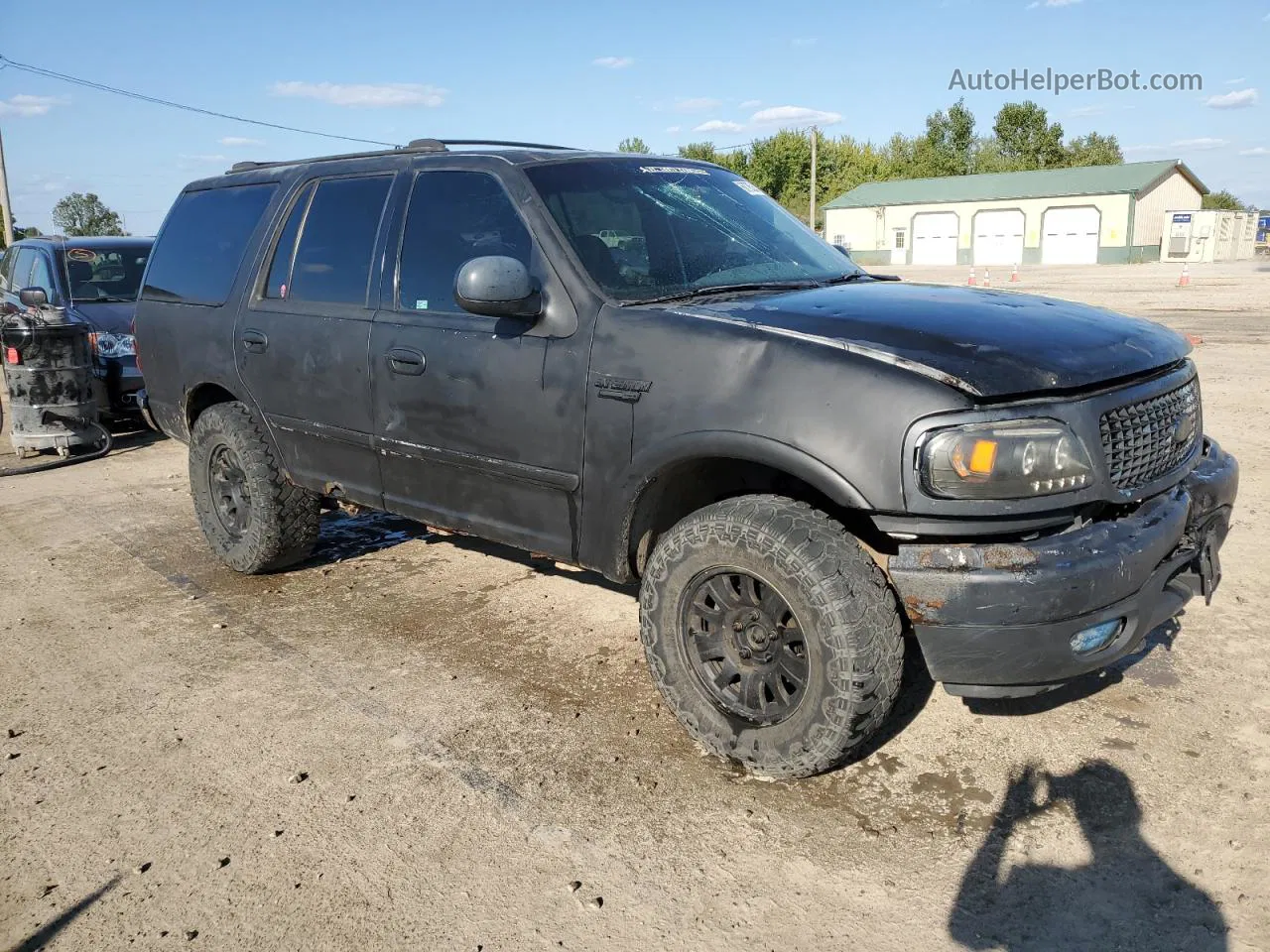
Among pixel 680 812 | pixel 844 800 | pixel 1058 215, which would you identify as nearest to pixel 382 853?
pixel 680 812

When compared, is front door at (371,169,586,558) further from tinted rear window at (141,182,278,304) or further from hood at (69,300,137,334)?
hood at (69,300,137,334)

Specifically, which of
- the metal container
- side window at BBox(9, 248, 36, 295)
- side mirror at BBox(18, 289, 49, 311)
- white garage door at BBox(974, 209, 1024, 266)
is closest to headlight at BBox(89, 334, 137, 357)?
the metal container

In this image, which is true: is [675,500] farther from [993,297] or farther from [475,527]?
[993,297]

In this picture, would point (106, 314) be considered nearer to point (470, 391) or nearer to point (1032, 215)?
point (470, 391)

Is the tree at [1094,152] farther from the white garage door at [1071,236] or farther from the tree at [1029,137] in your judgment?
the white garage door at [1071,236]

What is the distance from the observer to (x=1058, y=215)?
5109 cm

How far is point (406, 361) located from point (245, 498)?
5.72ft

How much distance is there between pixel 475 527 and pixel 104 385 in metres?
7.10

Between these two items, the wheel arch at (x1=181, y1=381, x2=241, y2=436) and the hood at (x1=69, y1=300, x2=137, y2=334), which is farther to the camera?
the hood at (x1=69, y1=300, x2=137, y2=334)

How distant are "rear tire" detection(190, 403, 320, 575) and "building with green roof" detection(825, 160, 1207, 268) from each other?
166 feet

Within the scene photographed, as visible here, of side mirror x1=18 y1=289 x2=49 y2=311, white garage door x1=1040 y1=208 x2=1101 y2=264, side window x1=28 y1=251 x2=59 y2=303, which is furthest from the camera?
white garage door x1=1040 y1=208 x2=1101 y2=264

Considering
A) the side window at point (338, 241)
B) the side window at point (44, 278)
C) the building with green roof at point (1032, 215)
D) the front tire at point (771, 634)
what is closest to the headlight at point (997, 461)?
the front tire at point (771, 634)

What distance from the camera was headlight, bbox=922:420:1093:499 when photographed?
8.65 feet

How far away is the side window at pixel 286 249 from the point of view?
474 centimetres
